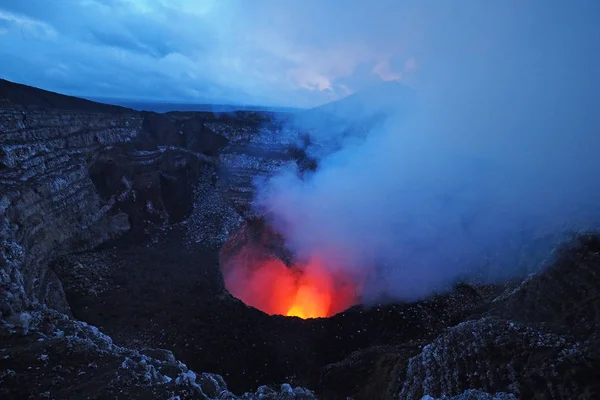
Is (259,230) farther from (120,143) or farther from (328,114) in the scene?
(328,114)

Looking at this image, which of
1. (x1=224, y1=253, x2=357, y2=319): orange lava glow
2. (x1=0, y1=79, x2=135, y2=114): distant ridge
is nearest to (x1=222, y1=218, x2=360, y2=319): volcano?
(x1=224, y1=253, x2=357, y2=319): orange lava glow

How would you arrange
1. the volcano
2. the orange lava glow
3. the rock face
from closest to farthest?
1. the rock face
2. the orange lava glow
3. the volcano

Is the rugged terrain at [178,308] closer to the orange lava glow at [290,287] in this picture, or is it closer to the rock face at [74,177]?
the rock face at [74,177]

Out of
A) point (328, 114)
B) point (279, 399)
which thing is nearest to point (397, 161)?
point (328, 114)

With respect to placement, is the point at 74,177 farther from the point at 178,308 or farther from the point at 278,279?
the point at 278,279

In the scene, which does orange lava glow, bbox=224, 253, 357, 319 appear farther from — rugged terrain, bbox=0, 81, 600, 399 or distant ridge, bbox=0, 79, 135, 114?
distant ridge, bbox=0, 79, 135, 114

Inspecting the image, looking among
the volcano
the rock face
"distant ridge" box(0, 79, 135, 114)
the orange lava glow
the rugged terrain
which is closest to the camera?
the rugged terrain

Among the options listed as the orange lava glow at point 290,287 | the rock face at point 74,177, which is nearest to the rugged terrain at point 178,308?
the rock face at point 74,177
